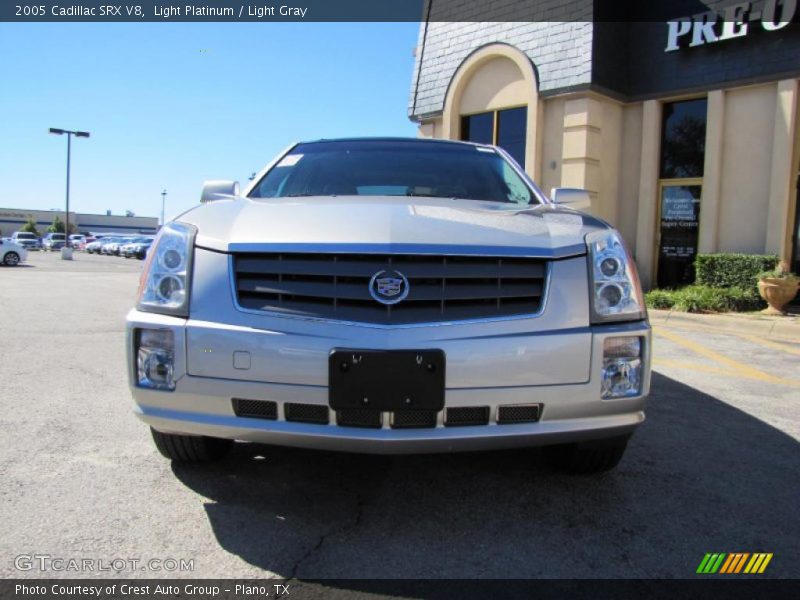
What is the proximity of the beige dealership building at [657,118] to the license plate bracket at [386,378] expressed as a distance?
1038 cm

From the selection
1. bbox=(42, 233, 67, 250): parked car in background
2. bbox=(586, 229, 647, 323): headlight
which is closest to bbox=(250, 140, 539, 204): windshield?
bbox=(586, 229, 647, 323): headlight

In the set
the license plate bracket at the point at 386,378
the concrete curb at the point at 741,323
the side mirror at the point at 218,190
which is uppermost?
the side mirror at the point at 218,190

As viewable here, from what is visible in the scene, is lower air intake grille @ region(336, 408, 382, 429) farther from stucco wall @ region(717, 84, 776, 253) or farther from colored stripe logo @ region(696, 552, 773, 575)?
stucco wall @ region(717, 84, 776, 253)

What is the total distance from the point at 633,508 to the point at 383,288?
1.39 m

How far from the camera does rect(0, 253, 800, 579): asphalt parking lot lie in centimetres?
208

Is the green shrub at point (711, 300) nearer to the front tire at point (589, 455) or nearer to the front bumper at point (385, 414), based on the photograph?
the front tire at point (589, 455)

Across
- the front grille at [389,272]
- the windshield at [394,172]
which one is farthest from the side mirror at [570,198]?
the front grille at [389,272]

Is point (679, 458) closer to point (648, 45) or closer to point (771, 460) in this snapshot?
point (771, 460)

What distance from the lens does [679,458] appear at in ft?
10.3

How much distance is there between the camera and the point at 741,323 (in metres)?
8.42

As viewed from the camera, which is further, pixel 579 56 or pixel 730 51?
pixel 579 56

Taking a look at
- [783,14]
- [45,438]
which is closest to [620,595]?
[45,438]

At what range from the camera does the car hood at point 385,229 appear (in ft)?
7.34

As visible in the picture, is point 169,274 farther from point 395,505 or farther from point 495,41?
point 495,41
